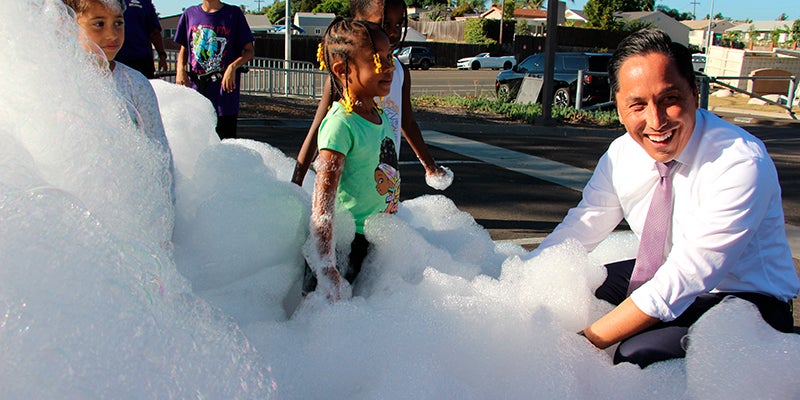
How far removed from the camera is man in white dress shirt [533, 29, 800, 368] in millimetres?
2062

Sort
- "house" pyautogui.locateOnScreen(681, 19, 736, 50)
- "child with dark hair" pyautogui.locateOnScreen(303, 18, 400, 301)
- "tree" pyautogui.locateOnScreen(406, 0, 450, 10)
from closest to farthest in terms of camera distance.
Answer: "child with dark hair" pyautogui.locateOnScreen(303, 18, 400, 301)
"house" pyautogui.locateOnScreen(681, 19, 736, 50)
"tree" pyautogui.locateOnScreen(406, 0, 450, 10)

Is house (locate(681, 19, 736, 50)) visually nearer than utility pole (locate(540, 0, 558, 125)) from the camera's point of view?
No

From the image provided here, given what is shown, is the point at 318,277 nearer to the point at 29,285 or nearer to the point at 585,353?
the point at 585,353

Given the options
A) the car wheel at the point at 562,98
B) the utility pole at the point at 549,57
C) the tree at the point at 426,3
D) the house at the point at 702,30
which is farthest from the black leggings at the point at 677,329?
the tree at the point at 426,3

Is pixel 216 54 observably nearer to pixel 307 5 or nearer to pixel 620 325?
pixel 620 325

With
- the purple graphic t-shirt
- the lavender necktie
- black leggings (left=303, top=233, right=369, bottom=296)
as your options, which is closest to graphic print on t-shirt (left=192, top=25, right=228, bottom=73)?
the purple graphic t-shirt

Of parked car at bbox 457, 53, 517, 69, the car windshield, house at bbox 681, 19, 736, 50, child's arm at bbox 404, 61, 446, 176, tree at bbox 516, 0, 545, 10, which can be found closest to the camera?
child's arm at bbox 404, 61, 446, 176

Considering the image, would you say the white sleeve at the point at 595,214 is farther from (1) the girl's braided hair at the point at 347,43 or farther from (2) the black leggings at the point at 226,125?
(2) the black leggings at the point at 226,125

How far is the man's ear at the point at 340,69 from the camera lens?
2.62m

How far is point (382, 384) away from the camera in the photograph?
2.06 metres

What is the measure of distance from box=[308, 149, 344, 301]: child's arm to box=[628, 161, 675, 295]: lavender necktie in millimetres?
1046

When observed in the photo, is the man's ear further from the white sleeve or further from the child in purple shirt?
the child in purple shirt

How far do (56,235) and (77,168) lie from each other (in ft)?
1.74

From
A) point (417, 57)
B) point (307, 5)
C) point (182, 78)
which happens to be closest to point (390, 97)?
point (182, 78)
